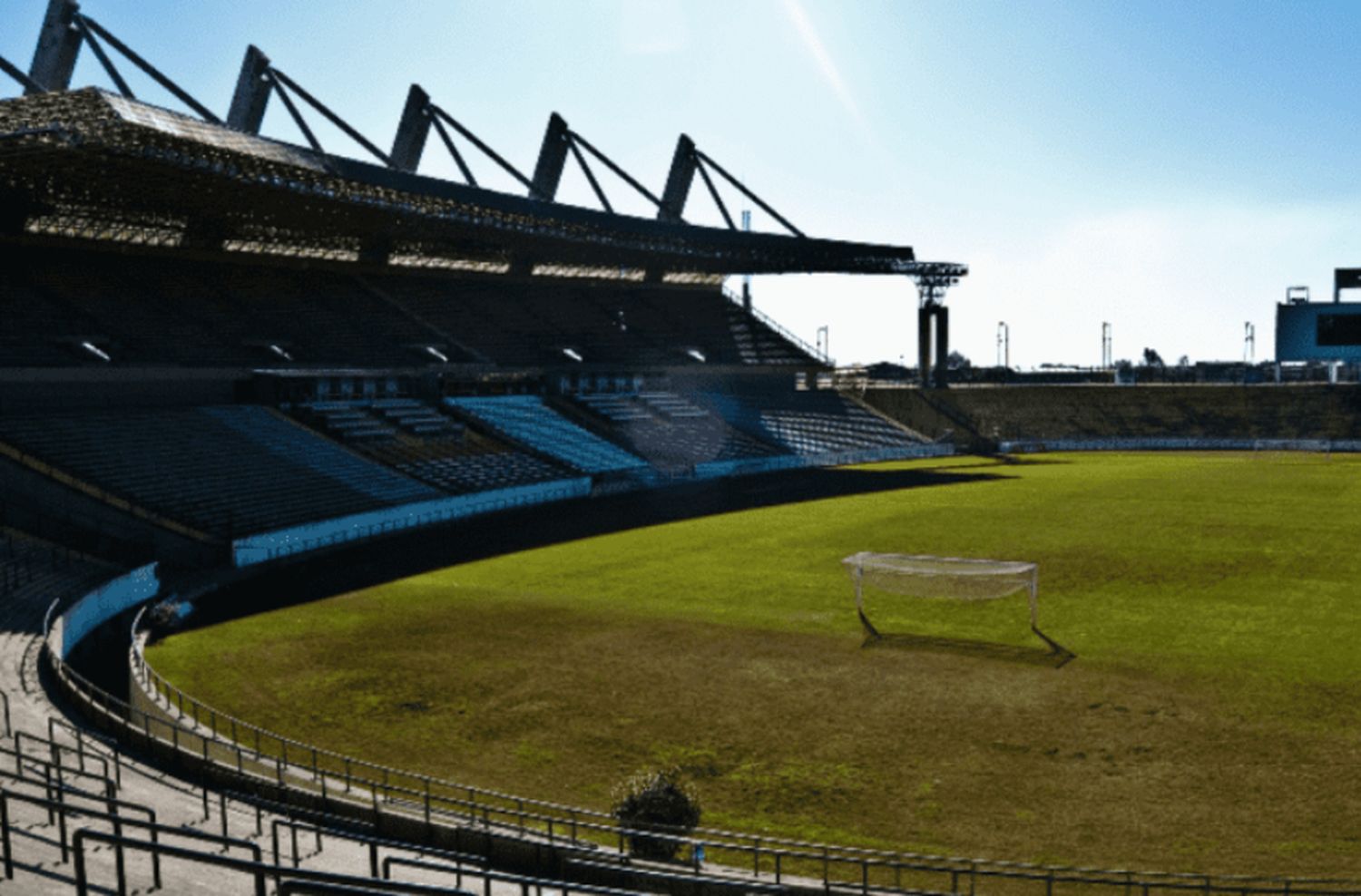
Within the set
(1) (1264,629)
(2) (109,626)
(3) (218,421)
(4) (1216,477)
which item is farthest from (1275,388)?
(2) (109,626)

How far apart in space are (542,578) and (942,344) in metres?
70.7

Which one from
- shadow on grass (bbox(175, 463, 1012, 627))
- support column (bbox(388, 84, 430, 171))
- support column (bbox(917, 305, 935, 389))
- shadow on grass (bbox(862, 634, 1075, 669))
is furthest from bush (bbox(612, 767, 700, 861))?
support column (bbox(917, 305, 935, 389))

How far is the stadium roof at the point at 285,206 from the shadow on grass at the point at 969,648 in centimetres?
3011

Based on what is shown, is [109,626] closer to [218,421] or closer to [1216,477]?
[218,421]

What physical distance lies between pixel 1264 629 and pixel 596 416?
173 ft

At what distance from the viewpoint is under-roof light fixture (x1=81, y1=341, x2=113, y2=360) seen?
48.8 m

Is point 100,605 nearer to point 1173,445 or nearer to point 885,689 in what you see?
Answer: point 885,689

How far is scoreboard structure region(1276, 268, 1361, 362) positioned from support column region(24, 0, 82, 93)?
9223cm

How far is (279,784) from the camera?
15.1 meters

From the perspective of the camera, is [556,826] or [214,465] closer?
[556,826]

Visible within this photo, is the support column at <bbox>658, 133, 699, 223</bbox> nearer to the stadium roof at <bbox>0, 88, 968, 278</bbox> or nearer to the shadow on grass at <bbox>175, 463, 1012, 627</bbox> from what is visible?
the stadium roof at <bbox>0, 88, 968, 278</bbox>

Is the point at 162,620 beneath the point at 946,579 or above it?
beneath

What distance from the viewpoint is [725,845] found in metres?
12.2

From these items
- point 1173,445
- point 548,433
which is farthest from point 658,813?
point 1173,445
